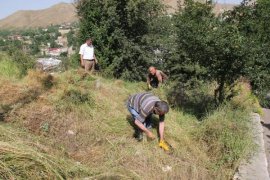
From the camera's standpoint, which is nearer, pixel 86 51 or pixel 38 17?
pixel 86 51

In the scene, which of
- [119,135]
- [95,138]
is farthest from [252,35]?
[95,138]

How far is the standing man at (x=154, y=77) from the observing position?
30.6ft

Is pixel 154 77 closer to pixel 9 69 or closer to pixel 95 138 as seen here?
pixel 95 138

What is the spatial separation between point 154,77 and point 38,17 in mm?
104664

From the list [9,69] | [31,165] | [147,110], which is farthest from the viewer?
[9,69]

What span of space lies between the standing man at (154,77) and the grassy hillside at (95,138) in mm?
843

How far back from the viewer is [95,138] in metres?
6.87

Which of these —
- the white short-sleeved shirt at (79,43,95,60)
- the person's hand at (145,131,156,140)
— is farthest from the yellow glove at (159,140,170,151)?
the white short-sleeved shirt at (79,43,95,60)

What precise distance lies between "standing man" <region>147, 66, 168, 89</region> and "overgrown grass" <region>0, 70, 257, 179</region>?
0.88 meters

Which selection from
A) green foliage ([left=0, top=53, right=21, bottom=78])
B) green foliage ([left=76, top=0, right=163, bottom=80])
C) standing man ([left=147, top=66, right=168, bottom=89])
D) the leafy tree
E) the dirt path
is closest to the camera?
the dirt path

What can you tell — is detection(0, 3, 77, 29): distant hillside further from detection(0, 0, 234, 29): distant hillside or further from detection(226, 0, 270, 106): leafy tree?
detection(226, 0, 270, 106): leafy tree

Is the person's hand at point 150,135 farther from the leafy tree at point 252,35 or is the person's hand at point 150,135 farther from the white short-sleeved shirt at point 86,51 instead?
the white short-sleeved shirt at point 86,51

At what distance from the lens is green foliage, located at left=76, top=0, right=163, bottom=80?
13375 millimetres

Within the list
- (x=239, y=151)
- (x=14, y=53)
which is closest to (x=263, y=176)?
(x=239, y=151)
